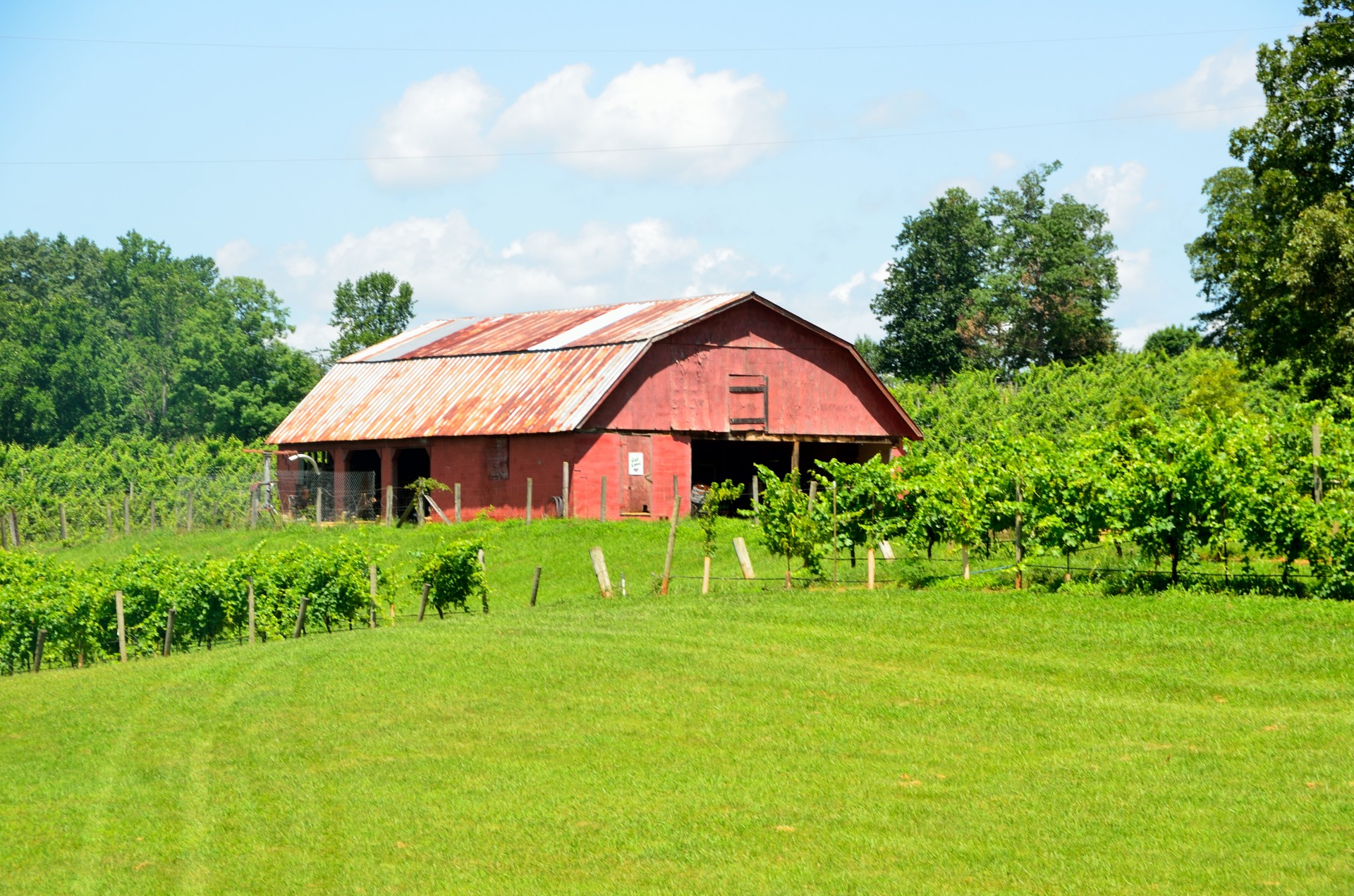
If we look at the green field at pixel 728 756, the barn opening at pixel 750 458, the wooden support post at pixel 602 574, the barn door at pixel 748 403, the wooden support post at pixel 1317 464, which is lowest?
the green field at pixel 728 756

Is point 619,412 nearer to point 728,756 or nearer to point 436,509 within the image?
point 436,509

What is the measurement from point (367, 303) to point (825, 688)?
5831cm

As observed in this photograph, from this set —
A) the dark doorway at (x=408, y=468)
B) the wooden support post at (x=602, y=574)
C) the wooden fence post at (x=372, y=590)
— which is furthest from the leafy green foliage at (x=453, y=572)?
the dark doorway at (x=408, y=468)

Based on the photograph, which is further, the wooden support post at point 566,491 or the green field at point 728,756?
the wooden support post at point 566,491

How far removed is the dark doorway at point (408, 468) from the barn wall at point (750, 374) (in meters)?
9.56

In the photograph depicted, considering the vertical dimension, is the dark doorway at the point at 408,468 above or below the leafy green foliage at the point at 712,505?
above

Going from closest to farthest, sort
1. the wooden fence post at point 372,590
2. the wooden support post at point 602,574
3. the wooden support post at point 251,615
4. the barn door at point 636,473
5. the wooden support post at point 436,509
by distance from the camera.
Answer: the wooden support post at point 251,615 < the wooden fence post at point 372,590 < the wooden support post at point 602,574 < the barn door at point 636,473 < the wooden support post at point 436,509

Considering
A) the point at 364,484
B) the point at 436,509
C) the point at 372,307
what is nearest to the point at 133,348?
the point at 372,307

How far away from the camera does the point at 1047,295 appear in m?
70.1

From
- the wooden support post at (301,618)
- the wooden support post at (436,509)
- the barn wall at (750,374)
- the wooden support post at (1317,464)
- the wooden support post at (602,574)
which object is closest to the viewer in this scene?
the wooden support post at (1317,464)

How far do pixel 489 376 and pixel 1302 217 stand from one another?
21.5 metres

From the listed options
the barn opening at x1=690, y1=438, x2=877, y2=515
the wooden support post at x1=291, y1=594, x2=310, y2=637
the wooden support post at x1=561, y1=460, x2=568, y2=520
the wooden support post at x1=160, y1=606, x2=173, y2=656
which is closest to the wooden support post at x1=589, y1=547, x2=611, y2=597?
the wooden support post at x1=291, y1=594, x2=310, y2=637

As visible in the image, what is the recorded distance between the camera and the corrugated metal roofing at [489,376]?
3731 cm

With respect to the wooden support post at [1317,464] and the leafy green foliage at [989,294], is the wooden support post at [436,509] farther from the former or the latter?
Result: the leafy green foliage at [989,294]
